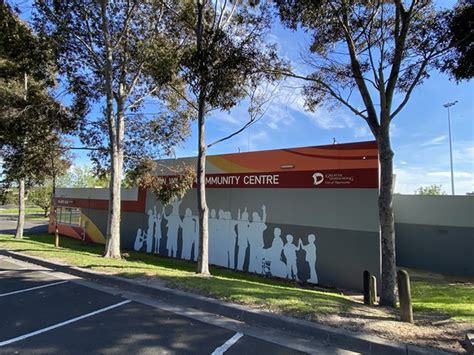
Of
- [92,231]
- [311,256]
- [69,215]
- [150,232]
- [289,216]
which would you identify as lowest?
[311,256]

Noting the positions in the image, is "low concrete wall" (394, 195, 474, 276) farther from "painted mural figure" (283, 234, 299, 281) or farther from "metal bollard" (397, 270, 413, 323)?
"metal bollard" (397, 270, 413, 323)

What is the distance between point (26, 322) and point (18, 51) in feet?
33.9

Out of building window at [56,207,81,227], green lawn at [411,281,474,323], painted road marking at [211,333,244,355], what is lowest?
green lawn at [411,281,474,323]

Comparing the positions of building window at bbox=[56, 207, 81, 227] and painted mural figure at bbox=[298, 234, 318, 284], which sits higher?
building window at bbox=[56, 207, 81, 227]

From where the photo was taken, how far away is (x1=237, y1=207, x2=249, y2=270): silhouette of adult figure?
55.9 ft

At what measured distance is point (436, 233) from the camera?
65.7 feet

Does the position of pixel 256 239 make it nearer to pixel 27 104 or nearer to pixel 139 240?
pixel 139 240

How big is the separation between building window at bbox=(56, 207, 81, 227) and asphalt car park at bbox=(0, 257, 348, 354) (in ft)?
75.4

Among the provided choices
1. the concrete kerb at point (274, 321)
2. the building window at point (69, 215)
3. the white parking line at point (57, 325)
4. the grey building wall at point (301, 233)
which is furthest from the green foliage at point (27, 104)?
the building window at point (69, 215)

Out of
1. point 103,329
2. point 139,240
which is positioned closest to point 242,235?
point 139,240

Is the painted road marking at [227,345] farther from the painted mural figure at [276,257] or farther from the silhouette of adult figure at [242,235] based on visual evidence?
the silhouette of adult figure at [242,235]

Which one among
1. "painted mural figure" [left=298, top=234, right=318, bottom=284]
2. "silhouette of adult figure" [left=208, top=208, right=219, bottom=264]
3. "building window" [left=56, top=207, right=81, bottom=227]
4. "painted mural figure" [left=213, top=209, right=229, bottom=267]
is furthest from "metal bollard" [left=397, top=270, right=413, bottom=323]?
"building window" [left=56, top=207, right=81, bottom=227]

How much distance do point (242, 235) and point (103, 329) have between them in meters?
11.9

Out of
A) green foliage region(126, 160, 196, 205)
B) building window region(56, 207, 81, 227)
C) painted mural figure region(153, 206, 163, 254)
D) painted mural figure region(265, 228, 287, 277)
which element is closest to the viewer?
green foliage region(126, 160, 196, 205)
